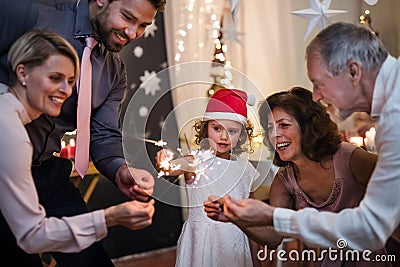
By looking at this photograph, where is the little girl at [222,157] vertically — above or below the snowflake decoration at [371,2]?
below

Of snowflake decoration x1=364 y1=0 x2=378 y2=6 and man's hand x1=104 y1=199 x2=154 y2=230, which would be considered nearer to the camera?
man's hand x1=104 y1=199 x2=154 y2=230

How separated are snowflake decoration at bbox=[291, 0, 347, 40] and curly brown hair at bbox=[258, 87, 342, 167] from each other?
0.38 feet

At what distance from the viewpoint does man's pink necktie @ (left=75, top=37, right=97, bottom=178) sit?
873 millimetres

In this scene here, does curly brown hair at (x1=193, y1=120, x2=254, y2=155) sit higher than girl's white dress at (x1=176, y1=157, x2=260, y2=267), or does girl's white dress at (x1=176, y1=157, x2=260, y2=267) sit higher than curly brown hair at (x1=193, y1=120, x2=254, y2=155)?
curly brown hair at (x1=193, y1=120, x2=254, y2=155)

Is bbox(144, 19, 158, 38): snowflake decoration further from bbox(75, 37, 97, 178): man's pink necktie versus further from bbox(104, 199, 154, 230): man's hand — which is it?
bbox(104, 199, 154, 230): man's hand

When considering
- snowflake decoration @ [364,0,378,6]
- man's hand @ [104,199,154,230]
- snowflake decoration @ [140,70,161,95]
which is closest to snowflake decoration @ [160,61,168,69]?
snowflake decoration @ [140,70,161,95]

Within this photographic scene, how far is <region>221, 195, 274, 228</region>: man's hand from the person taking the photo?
2.88ft

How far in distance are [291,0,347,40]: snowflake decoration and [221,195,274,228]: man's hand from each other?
32 centimetres

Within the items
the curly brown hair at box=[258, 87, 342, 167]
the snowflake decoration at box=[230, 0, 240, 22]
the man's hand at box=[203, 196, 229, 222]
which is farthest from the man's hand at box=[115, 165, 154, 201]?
the snowflake decoration at box=[230, 0, 240, 22]

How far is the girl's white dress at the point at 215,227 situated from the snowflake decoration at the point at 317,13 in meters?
0.28

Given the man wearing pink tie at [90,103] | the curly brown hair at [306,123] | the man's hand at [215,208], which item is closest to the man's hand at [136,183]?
the man wearing pink tie at [90,103]

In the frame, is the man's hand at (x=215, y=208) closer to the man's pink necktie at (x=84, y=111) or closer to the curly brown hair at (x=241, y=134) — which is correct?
the curly brown hair at (x=241, y=134)

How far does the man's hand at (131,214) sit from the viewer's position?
33.6 inches

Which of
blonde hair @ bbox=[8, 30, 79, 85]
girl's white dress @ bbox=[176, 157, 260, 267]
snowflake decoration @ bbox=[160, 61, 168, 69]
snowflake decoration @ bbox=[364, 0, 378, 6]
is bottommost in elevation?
girl's white dress @ bbox=[176, 157, 260, 267]
